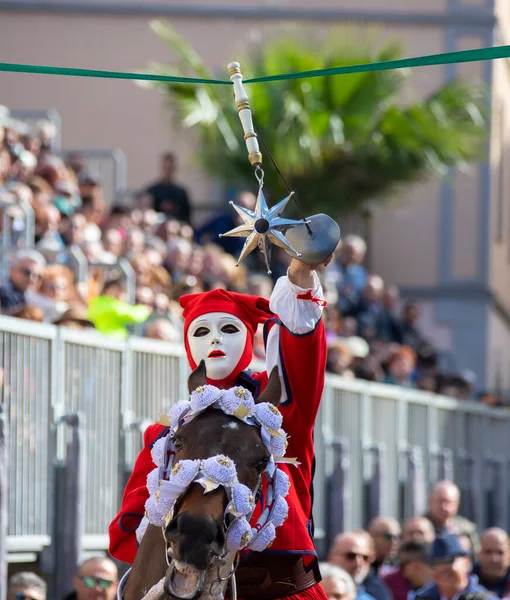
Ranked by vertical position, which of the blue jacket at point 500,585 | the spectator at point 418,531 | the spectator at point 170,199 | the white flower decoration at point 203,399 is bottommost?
the blue jacket at point 500,585

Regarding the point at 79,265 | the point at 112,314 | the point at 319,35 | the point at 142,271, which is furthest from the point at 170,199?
the point at 319,35

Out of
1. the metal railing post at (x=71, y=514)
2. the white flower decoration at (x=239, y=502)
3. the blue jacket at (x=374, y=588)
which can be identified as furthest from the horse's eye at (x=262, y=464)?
the blue jacket at (x=374, y=588)

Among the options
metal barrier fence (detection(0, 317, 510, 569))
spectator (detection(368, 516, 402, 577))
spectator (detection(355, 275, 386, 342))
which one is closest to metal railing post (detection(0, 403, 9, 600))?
metal barrier fence (detection(0, 317, 510, 569))

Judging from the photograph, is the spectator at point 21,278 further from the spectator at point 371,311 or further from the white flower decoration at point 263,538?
the spectator at point 371,311

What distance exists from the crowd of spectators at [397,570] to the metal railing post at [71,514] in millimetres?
300

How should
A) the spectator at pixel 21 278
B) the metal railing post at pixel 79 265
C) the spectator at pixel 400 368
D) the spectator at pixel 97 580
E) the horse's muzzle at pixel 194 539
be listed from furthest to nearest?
1. the spectator at pixel 400 368
2. the metal railing post at pixel 79 265
3. the spectator at pixel 21 278
4. the spectator at pixel 97 580
5. the horse's muzzle at pixel 194 539

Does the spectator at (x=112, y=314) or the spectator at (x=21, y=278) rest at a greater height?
the spectator at (x=21, y=278)

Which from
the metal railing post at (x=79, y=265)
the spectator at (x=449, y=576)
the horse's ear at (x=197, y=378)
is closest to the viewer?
the horse's ear at (x=197, y=378)

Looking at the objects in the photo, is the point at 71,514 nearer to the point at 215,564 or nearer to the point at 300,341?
the point at 300,341

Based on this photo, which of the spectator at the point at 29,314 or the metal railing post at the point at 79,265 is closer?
the spectator at the point at 29,314

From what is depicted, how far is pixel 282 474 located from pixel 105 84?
23.9 metres

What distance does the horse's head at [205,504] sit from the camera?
199 inches

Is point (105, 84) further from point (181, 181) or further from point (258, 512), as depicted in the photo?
point (258, 512)

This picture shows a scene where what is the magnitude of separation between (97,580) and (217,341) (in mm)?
2718
